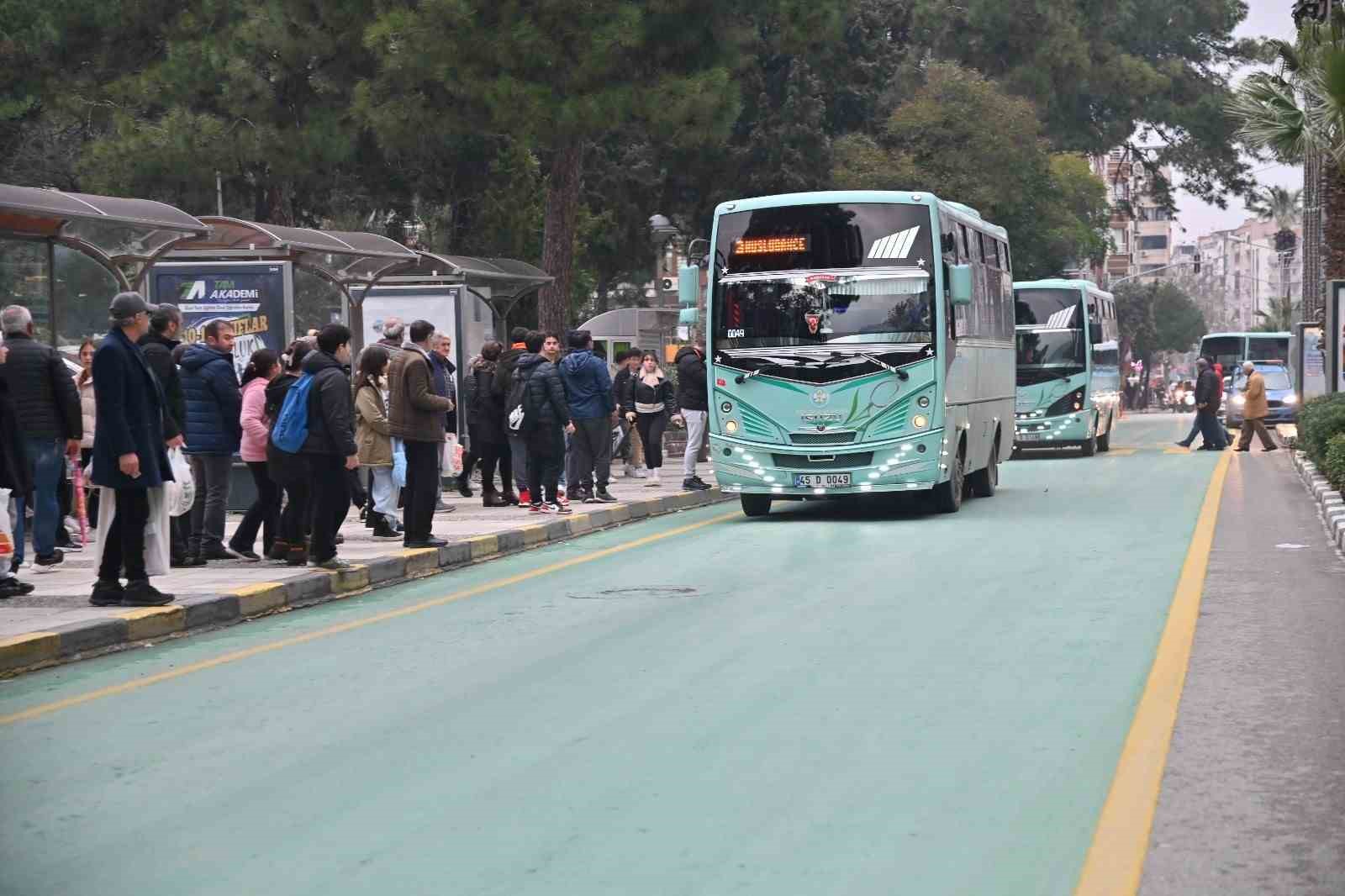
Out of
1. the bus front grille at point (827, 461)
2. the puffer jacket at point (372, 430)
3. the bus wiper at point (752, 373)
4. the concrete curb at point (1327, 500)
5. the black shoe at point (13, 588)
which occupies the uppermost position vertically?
the bus wiper at point (752, 373)

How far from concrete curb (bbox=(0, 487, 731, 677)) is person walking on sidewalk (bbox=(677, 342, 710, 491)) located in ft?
14.1

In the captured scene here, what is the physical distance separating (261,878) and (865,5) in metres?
42.3

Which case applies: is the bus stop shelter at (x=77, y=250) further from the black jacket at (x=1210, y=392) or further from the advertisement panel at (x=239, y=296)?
the black jacket at (x=1210, y=392)

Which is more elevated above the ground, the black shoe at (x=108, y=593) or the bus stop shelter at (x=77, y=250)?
the bus stop shelter at (x=77, y=250)

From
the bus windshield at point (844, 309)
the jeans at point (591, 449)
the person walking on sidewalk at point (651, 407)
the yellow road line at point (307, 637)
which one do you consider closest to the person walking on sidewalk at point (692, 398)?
the person walking on sidewalk at point (651, 407)

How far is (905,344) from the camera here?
61.5 ft

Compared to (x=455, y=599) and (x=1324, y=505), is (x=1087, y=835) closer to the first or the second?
(x=455, y=599)

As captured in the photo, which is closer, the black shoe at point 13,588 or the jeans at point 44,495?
the black shoe at point 13,588

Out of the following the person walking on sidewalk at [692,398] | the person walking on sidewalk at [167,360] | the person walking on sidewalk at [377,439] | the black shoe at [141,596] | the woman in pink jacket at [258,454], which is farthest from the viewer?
the person walking on sidewalk at [692,398]

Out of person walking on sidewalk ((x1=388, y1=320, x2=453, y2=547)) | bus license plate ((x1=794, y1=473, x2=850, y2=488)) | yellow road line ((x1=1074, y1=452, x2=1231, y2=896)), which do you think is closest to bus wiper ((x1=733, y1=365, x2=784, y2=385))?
bus license plate ((x1=794, y1=473, x2=850, y2=488))

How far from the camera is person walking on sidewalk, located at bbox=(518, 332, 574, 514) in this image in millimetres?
18453

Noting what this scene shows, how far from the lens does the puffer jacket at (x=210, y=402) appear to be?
13844 mm

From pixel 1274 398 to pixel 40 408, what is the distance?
41.9 metres

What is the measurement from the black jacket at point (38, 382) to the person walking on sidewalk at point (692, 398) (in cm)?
1082
